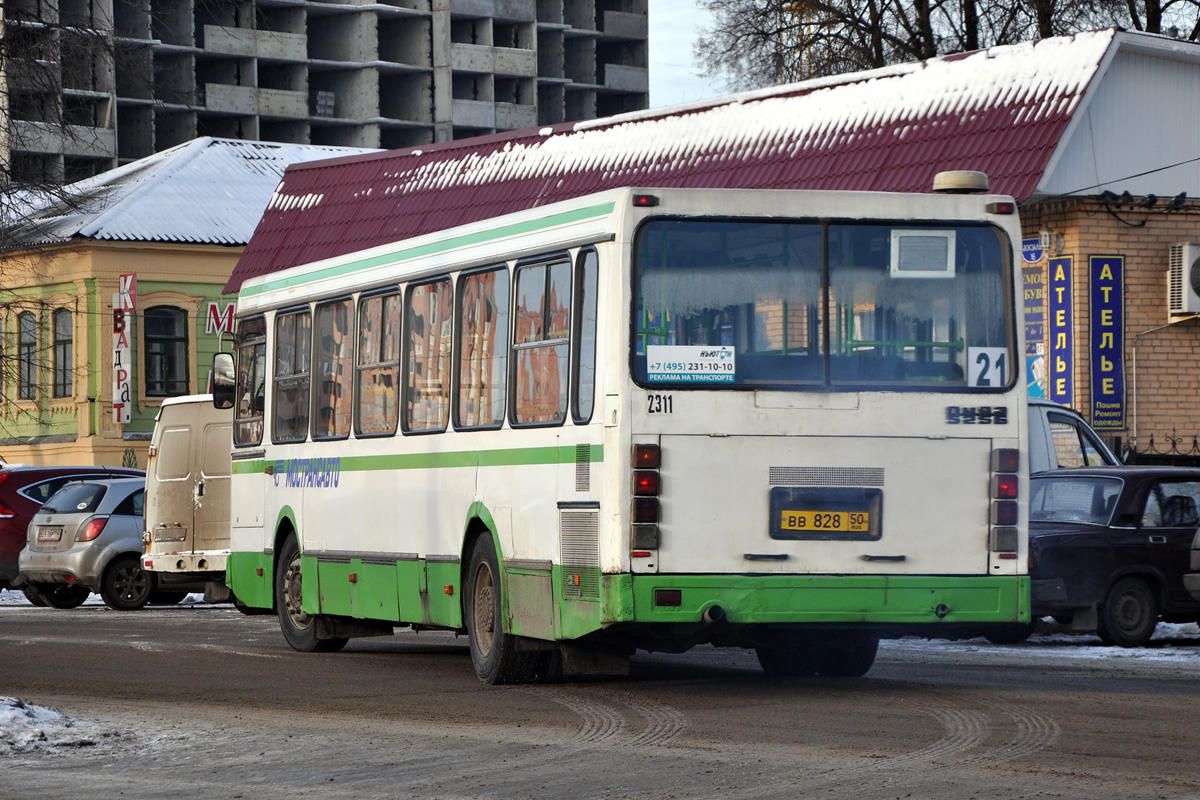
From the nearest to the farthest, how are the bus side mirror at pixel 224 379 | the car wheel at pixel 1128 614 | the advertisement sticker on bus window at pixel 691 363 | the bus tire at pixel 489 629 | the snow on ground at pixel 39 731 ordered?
the snow on ground at pixel 39 731
the advertisement sticker on bus window at pixel 691 363
the bus tire at pixel 489 629
the car wheel at pixel 1128 614
the bus side mirror at pixel 224 379

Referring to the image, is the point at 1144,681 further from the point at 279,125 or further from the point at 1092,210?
the point at 279,125

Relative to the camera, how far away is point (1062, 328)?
80.9 ft

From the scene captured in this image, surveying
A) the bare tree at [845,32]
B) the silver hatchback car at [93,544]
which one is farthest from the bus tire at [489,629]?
the bare tree at [845,32]

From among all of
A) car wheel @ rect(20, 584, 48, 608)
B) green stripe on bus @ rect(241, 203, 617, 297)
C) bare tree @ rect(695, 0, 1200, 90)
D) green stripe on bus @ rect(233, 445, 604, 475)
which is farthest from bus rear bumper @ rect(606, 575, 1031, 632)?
bare tree @ rect(695, 0, 1200, 90)

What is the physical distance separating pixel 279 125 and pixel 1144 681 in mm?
86939

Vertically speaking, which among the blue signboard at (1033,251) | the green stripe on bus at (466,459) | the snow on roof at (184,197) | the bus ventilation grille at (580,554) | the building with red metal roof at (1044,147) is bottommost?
the bus ventilation grille at (580,554)

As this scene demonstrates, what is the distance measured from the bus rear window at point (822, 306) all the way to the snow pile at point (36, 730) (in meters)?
3.54

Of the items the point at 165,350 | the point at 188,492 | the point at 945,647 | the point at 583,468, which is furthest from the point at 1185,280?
the point at 165,350

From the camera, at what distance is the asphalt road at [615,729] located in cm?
888

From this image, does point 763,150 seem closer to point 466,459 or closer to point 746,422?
point 466,459

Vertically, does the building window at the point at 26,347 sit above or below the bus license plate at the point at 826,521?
above

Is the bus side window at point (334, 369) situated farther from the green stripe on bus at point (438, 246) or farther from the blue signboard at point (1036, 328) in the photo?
the blue signboard at point (1036, 328)

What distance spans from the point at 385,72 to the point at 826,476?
89.9m

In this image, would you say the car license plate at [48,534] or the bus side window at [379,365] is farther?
the car license plate at [48,534]
